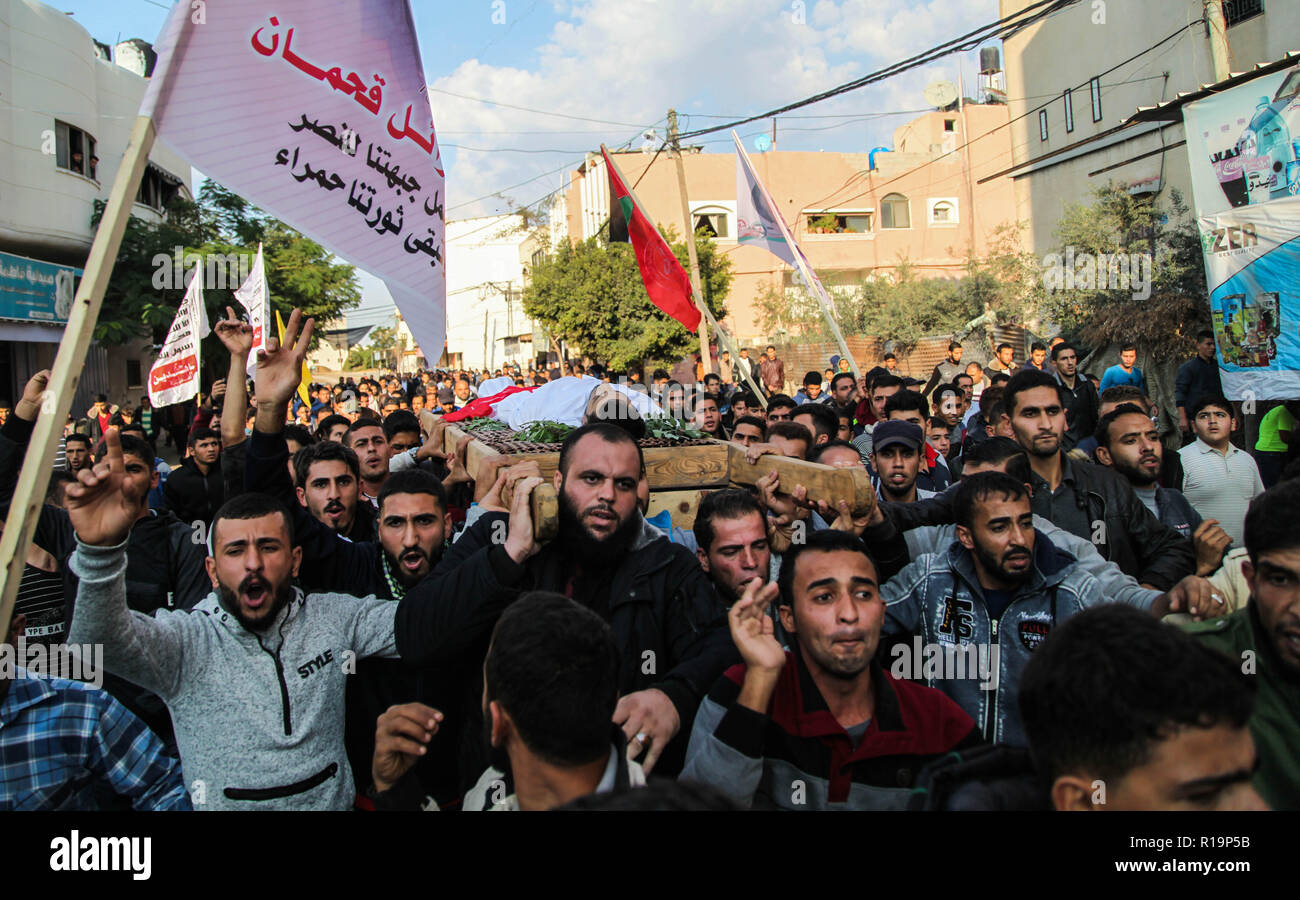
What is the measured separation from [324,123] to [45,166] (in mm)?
19860

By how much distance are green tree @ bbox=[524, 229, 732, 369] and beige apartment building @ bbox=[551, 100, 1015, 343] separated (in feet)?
18.7

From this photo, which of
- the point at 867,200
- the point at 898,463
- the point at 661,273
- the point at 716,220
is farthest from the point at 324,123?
the point at 867,200

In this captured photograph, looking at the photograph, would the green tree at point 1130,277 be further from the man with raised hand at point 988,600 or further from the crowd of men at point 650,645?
the man with raised hand at point 988,600

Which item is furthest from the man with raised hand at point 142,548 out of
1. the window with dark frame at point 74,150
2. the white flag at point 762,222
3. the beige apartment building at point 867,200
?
the beige apartment building at point 867,200

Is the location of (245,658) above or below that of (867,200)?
below

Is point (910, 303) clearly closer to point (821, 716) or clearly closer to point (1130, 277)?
point (1130, 277)

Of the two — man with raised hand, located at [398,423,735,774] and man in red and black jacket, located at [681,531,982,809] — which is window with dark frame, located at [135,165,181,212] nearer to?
man with raised hand, located at [398,423,735,774]

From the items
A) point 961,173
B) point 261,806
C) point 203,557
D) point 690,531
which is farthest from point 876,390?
point 961,173

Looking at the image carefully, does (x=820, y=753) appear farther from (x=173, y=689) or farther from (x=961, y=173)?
(x=961, y=173)

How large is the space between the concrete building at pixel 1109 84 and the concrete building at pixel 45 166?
1789 centimetres

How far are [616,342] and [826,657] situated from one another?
2323 cm

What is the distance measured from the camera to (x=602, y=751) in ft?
5.52

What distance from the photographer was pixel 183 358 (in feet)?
22.3

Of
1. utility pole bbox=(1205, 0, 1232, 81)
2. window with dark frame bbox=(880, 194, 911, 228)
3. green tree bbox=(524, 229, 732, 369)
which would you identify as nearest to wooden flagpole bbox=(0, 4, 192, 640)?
utility pole bbox=(1205, 0, 1232, 81)
